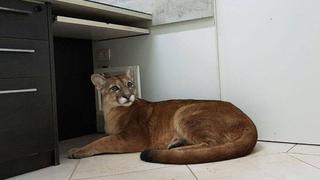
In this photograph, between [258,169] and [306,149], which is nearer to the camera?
[258,169]

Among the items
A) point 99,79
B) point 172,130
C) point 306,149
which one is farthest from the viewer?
point 99,79

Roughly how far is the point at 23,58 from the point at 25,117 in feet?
0.81

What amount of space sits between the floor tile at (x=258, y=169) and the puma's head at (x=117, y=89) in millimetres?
584

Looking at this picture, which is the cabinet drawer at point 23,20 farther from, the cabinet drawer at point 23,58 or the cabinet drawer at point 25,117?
the cabinet drawer at point 25,117

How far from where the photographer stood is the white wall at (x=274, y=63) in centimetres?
174

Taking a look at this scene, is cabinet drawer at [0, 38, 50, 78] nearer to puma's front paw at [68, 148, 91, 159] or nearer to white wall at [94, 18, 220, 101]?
puma's front paw at [68, 148, 91, 159]

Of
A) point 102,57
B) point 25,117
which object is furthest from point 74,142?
point 25,117

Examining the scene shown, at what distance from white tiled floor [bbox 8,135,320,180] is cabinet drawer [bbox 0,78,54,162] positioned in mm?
126

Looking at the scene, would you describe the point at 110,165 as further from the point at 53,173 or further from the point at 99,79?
the point at 99,79

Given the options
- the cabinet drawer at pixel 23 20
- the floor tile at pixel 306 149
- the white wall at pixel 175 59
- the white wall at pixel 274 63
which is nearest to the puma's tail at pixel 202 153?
the floor tile at pixel 306 149

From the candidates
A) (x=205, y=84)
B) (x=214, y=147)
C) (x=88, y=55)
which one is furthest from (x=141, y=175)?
→ (x=88, y=55)

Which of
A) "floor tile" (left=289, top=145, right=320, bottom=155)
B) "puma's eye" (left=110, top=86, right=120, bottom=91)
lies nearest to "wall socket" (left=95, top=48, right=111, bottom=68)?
"puma's eye" (left=110, top=86, right=120, bottom=91)

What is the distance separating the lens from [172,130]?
5.98 ft

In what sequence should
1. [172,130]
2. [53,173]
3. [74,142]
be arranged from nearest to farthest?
[53,173] → [172,130] → [74,142]
